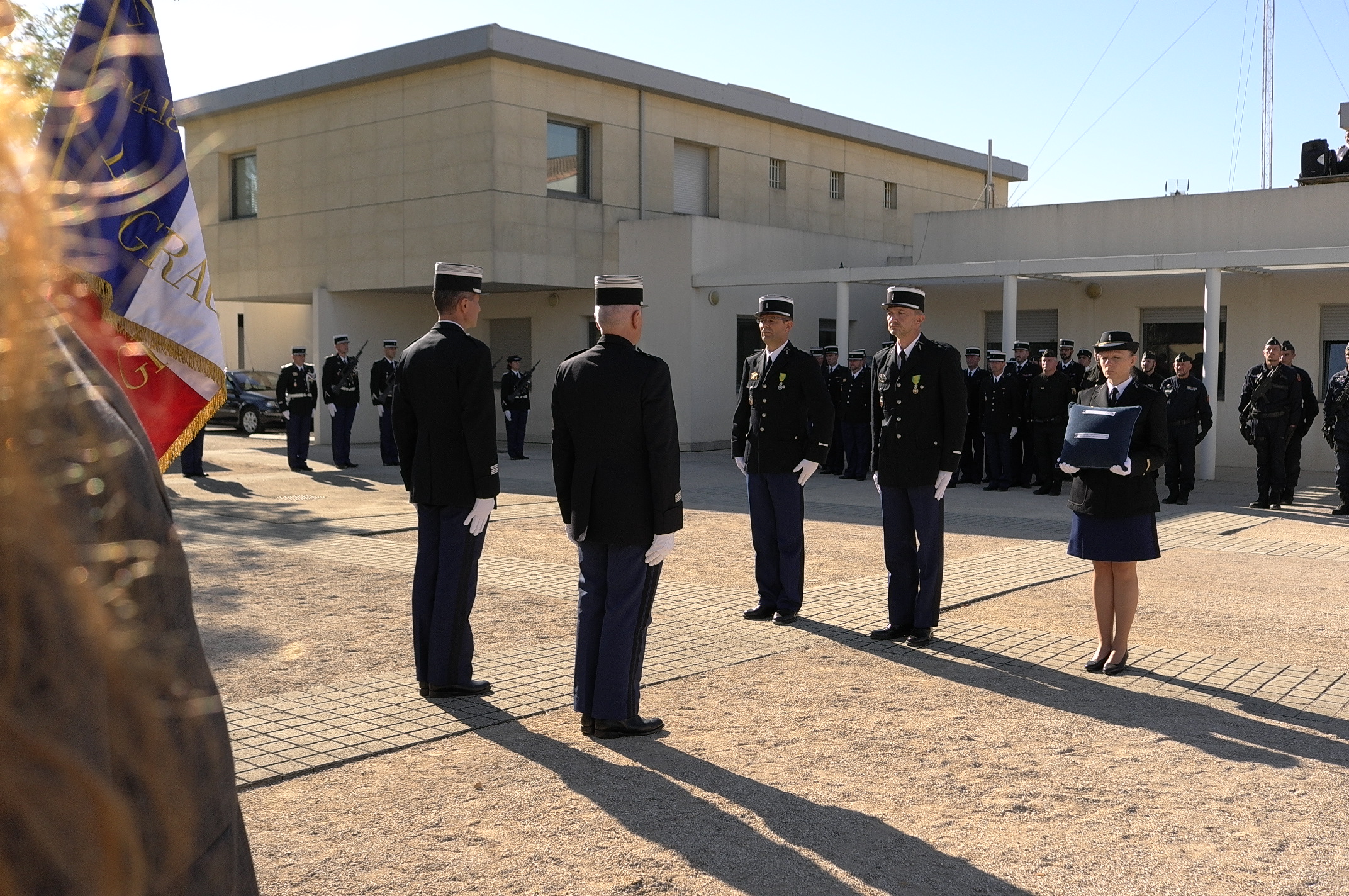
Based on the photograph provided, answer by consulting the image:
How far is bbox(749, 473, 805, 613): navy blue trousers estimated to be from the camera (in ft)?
26.5

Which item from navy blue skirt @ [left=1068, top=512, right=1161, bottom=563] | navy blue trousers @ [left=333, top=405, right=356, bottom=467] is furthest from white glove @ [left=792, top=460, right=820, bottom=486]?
navy blue trousers @ [left=333, top=405, right=356, bottom=467]

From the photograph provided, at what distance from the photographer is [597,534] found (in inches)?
216

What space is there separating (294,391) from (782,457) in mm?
13551

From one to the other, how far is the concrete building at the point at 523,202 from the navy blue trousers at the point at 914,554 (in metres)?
14.7

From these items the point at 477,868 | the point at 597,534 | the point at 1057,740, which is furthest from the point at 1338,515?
the point at 477,868

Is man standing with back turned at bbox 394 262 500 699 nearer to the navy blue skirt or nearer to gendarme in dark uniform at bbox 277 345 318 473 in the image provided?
the navy blue skirt

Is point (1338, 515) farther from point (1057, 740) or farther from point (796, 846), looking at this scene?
point (796, 846)

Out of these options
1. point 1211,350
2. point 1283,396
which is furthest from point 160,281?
point 1211,350

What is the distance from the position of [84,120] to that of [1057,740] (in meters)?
5.24

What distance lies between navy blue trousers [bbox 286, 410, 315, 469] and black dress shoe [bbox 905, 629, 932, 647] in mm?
14361

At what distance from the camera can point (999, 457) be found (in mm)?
17891

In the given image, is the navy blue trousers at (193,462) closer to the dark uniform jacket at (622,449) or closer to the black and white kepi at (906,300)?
the black and white kepi at (906,300)

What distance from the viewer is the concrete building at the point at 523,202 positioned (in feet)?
76.5

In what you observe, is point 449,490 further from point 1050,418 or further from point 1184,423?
point 1050,418
